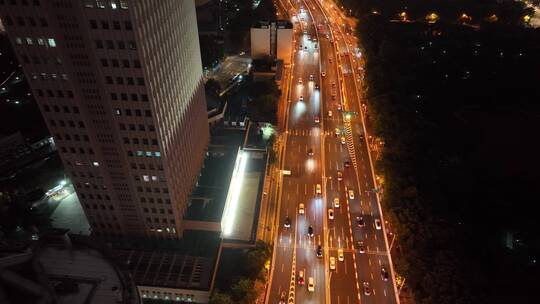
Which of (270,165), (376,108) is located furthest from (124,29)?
(376,108)

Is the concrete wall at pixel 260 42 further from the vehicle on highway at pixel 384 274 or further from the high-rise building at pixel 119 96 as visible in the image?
the vehicle on highway at pixel 384 274

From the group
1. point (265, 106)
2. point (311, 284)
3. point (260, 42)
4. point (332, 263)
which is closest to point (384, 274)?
point (332, 263)

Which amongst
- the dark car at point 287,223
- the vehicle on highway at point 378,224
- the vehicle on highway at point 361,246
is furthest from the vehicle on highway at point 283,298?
the vehicle on highway at point 378,224

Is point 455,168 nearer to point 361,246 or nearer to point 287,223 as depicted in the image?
point 361,246

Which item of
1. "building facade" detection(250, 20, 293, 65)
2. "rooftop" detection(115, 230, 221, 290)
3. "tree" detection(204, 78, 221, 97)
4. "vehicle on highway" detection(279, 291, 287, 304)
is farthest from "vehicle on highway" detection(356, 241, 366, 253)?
"building facade" detection(250, 20, 293, 65)

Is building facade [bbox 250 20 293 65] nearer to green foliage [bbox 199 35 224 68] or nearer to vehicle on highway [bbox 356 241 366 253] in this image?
green foliage [bbox 199 35 224 68]
